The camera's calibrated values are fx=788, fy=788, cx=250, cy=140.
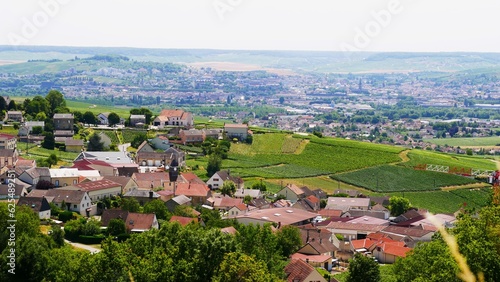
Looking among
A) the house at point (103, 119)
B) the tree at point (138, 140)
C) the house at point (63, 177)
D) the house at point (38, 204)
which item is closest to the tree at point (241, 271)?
the house at point (38, 204)

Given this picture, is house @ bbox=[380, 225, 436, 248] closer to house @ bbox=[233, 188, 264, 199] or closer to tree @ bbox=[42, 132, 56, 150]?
house @ bbox=[233, 188, 264, 199]

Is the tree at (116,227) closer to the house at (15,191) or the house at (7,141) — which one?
the house at (15,191)

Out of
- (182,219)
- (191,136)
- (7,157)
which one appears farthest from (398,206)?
(7,157)

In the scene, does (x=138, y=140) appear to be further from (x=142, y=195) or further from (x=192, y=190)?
(x=142, y=195)

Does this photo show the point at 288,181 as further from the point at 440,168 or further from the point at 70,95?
the point at 70,95

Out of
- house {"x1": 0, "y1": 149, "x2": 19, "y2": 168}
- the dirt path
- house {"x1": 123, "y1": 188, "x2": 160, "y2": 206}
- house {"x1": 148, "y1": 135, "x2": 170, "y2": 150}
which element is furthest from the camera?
the dirt path

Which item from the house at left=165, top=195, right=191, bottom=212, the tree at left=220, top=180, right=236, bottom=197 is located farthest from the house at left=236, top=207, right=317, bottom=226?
the tree at left=220, top=180, right=236, bottom=197
